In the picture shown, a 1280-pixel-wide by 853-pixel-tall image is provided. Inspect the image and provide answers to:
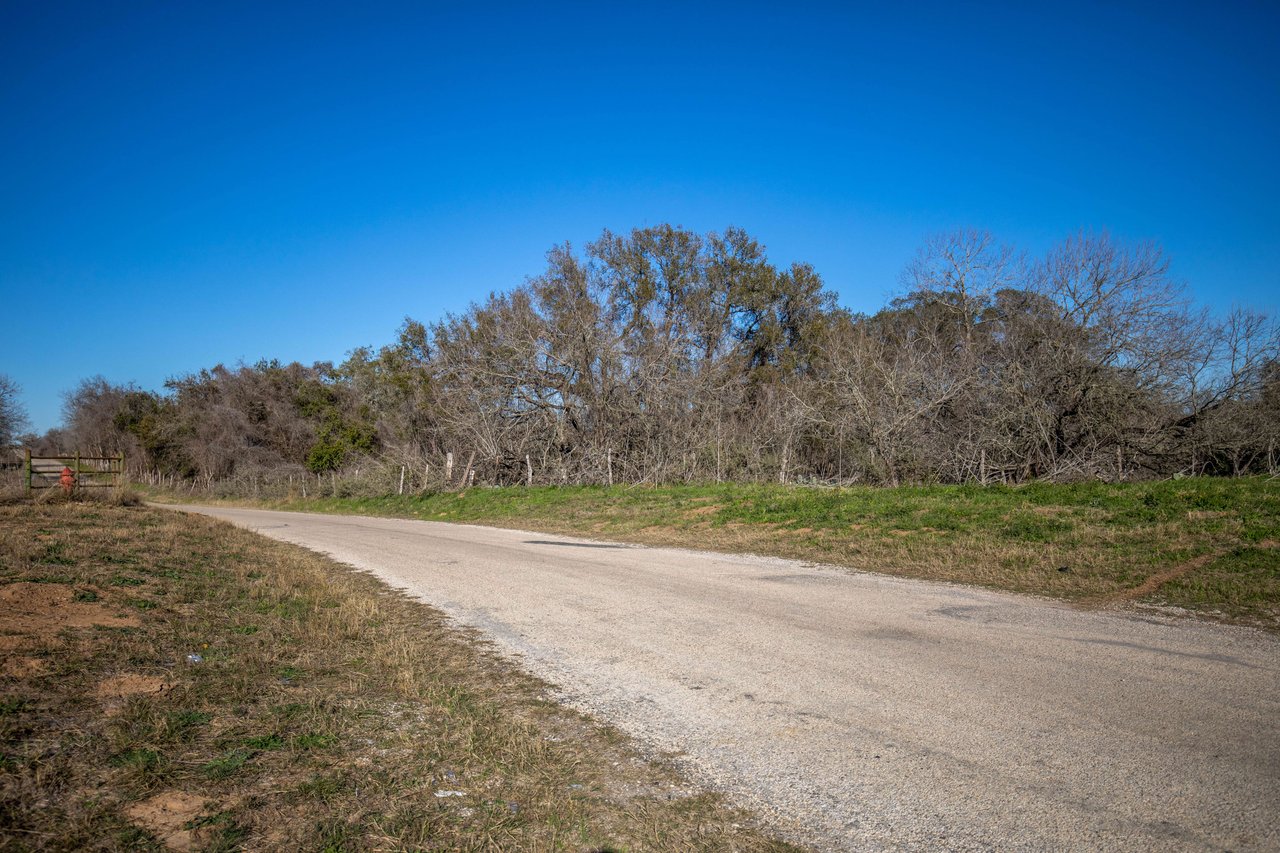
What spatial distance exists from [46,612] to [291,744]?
3932 mm

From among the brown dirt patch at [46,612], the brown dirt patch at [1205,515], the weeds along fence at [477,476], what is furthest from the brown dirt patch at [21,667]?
the weeds along fence at [477,476]

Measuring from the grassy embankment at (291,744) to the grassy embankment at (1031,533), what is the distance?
262 inches

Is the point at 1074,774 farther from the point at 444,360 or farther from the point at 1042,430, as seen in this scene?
the point at 444,360

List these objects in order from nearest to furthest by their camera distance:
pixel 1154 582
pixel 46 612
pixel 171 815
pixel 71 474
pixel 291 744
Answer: pixel 171 815 < pixel 291 744 < pixel 46 612 < pixel 1154 582 < pixel 71 474

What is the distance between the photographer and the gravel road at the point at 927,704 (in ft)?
11.1

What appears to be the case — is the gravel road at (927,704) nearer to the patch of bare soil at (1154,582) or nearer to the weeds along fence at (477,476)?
the patch of bare soil at (1154,582)

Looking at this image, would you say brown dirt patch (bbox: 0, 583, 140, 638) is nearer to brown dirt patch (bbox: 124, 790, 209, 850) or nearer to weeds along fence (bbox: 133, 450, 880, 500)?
brown dirt patch (bbox: 124, 790, 209, 850)

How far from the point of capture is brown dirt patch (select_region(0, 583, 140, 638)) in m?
5.75

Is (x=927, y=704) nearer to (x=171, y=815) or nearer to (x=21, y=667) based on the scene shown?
(x=171, y=815)

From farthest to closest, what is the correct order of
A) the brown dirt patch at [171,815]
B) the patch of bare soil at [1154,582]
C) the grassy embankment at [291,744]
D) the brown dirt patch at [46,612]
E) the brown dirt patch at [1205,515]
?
the brown dirt patch at [1205,515], the patch of bare soil at [1154,582], the brown dirt patch at [46,612], the grassy embankment at [291,744], the brown dirt patch at [171,815]

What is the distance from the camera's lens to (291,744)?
162 inches

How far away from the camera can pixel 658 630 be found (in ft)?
23.1

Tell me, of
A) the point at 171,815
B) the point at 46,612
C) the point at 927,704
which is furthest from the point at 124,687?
the point at 927,704

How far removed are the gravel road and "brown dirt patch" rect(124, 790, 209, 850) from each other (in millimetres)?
2413
